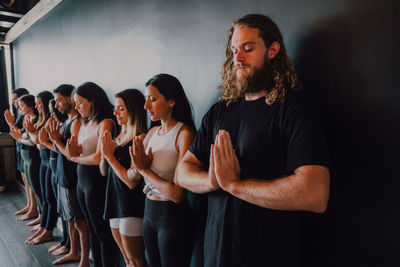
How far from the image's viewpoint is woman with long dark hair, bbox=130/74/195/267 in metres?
1.63

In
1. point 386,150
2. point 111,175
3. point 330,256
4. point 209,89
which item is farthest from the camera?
point 111,175

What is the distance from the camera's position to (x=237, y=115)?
1.28m

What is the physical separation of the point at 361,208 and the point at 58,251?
2941mm

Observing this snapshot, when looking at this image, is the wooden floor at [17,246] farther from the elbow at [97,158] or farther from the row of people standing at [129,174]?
the elbow at [97,158]

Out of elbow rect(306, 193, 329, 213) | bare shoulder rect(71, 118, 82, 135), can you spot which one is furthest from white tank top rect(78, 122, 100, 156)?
elbow rect(306, 193, 329, 213)

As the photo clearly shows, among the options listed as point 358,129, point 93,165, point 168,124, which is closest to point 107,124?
point 93,165

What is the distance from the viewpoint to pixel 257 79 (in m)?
1.19

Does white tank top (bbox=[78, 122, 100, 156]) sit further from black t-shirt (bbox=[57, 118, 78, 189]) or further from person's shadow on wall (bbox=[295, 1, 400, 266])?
person's shadow on wall (bbox=[295, 1, 400, 266])

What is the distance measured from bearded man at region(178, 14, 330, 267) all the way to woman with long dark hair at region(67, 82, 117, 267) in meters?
1.27

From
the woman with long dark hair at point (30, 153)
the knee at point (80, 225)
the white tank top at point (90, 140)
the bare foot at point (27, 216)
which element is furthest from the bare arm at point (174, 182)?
the bare foot at point (27, 216)

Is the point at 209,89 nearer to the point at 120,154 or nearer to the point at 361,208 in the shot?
the point at 120,154

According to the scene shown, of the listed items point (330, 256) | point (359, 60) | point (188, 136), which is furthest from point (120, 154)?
point (359, 60)

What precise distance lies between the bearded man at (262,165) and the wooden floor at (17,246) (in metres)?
2.28

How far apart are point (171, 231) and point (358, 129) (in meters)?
1.02
